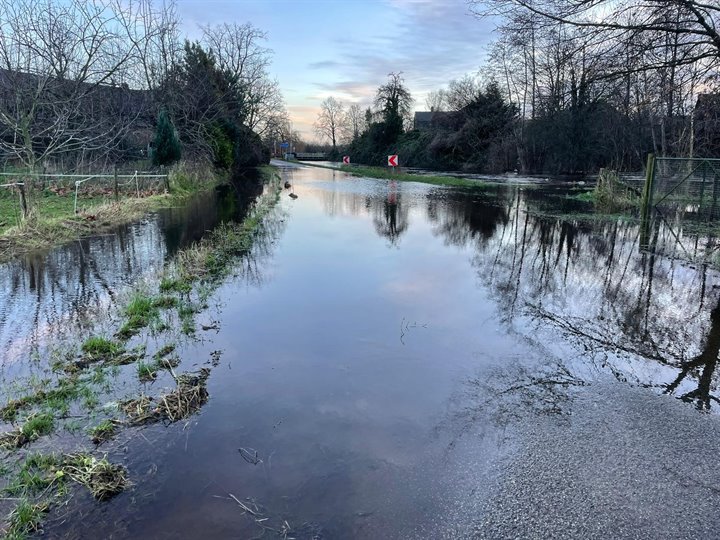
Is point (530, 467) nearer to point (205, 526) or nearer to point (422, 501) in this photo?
point (422, 501)

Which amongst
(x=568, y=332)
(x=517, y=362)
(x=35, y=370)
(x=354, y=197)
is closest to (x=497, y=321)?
(x=568, y=332)

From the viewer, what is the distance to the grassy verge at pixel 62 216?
10.9m

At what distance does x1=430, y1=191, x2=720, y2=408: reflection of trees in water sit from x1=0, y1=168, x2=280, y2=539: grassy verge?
4455 millimetres

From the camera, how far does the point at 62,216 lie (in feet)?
44.0

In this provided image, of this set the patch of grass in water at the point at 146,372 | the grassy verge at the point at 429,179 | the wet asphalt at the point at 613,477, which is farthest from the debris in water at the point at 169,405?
the grassy verge at the point at 429,179

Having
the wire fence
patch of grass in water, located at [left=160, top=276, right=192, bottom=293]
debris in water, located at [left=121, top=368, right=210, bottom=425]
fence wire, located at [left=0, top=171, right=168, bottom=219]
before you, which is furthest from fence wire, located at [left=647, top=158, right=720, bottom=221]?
fence wire, located at [left=0, top=171, right=168, bottom=219]

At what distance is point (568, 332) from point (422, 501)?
3.85m

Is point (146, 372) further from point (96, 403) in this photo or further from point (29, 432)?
point (29, 432)

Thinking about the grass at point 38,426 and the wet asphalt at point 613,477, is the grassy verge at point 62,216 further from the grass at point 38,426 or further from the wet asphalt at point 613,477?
the wet asphalt at point 613,477

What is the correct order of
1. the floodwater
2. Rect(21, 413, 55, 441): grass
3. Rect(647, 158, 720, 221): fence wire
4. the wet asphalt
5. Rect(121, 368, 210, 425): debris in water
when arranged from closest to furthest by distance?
1. the wet asphalt
2. the floodwater
3. Rect(21, 413, 55, 441): grass
4. Rect(121, 368, 210, 425): debris in water
5. Rect(647, 158, 720, 221): fence wire

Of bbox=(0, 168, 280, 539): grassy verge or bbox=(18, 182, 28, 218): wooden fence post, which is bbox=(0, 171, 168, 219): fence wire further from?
bbox=(0, 168, 280, 539): grassy verge

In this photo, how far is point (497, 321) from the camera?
6.85 meters

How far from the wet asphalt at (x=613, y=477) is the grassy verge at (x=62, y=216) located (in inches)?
407

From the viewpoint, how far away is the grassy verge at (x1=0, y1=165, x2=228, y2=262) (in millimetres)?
10854
